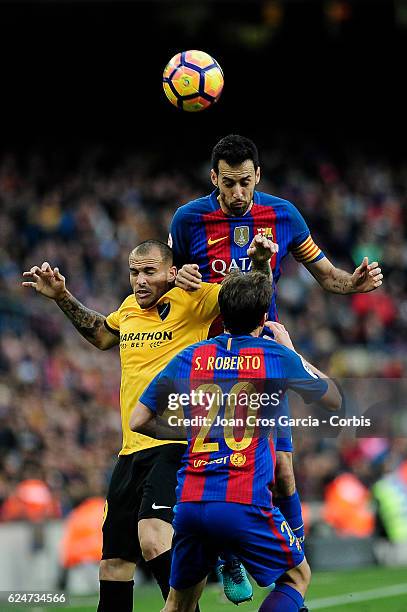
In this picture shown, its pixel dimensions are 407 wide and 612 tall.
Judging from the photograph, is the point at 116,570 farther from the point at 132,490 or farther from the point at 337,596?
the point at 337,596

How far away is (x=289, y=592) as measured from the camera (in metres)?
6.32

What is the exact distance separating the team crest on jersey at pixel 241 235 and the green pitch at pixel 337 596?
12.1 ft

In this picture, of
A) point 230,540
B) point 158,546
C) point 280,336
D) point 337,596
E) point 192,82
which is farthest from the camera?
point 337,596

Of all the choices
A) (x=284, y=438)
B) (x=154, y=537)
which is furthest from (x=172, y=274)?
(x=154, y=537)

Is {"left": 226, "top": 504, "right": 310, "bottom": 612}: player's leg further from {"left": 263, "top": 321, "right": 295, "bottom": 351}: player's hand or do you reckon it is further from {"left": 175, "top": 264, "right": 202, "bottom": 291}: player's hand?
{"left": 175, "top": 264, "right": 202, "bottom": 291}: player's hand

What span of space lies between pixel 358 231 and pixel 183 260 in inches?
643

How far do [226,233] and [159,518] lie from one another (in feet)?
5.79

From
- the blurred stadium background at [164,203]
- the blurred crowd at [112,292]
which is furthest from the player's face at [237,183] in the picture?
Result: the blurred crowd at [112,292]

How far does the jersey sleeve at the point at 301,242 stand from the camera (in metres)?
7.74

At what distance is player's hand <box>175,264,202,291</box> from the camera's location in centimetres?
715

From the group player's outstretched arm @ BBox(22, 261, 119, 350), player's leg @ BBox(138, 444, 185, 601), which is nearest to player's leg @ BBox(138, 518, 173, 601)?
player's leg @ BBox(138, 444, 185, 601)

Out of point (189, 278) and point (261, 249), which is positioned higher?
point (261, 249)

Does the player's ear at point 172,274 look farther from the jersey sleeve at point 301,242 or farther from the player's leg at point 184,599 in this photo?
the player's leg at point 184,599

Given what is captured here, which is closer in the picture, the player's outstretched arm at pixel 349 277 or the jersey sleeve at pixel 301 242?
the player's outstretched arm at pixel 349 277
